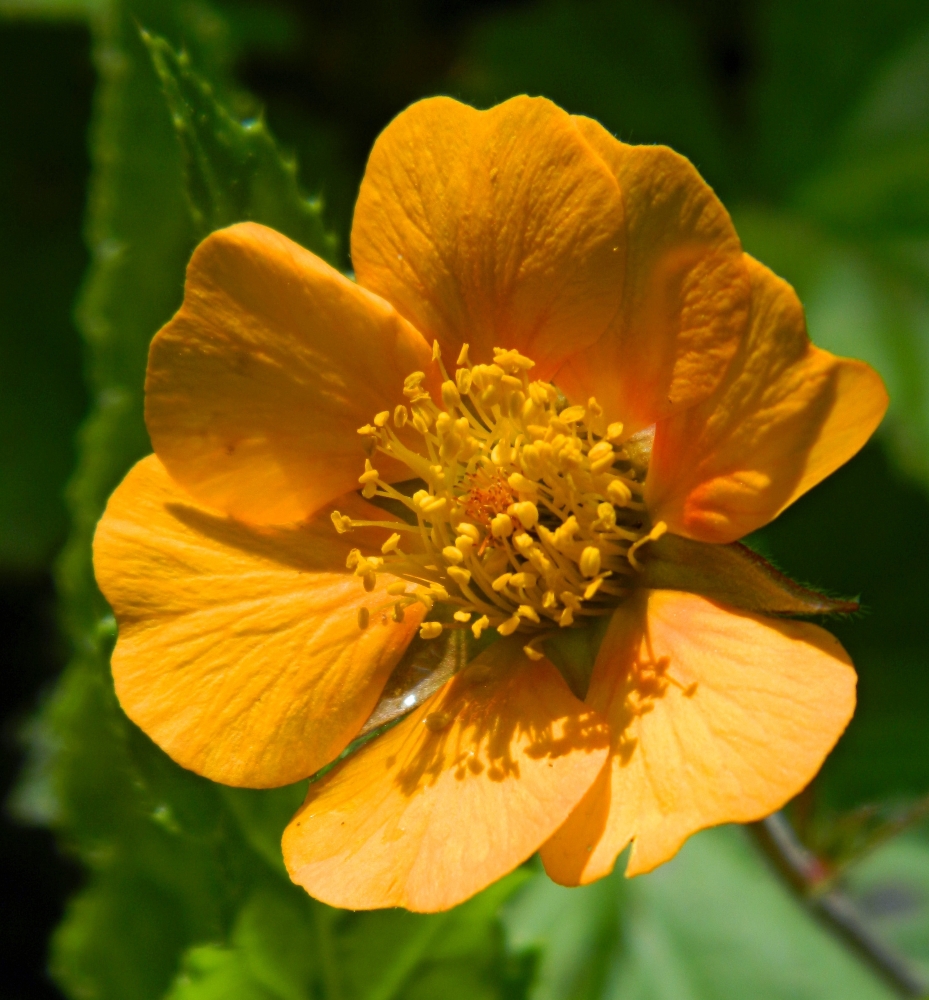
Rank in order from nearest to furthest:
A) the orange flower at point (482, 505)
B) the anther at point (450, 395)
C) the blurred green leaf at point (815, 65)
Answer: the orange flower at point (482, 505) < the anther at point (450, 395) < the blurred green leaf at point (815, 65)

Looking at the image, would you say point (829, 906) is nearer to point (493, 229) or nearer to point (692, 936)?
point (692, 936)

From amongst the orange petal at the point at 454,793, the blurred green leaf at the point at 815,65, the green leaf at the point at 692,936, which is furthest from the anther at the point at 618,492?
the blurred green leaf at the point at 815,65

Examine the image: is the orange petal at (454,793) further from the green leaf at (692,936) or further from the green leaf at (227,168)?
the green leaf at (692,936)

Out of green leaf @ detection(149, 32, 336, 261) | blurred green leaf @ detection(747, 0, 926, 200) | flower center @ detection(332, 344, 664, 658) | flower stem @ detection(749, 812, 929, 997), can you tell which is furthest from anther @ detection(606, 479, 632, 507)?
blurred green leaf @ detection(747, 0, 926, 200)

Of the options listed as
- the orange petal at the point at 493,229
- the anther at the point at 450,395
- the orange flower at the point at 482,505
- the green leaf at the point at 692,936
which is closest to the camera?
the orange flower at the point at 482,505

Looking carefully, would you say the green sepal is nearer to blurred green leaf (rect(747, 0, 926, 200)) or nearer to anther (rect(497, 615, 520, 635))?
anther (rect(497, 615, 520, 635))

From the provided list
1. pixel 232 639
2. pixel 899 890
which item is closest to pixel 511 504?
pixel 232 639

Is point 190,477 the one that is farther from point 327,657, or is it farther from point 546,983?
point 546,983
